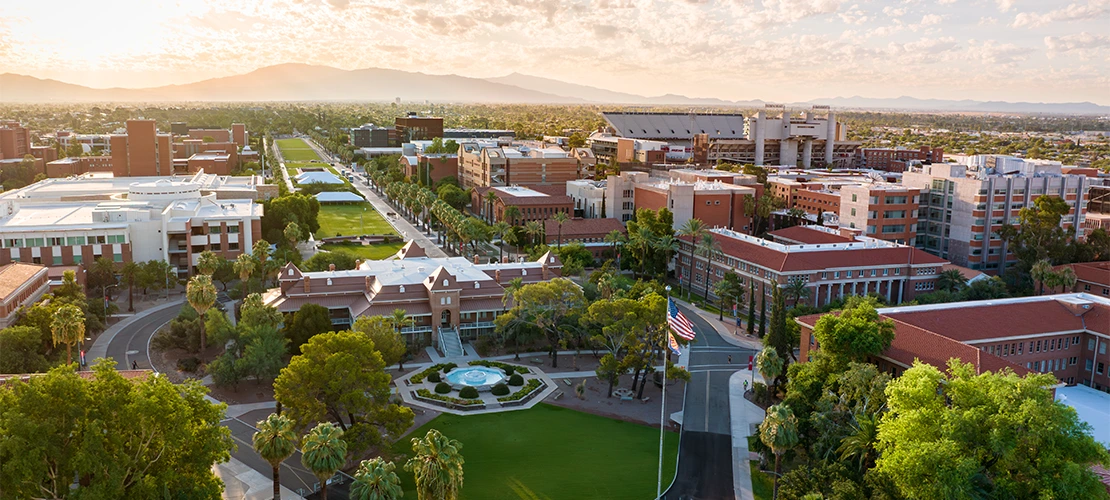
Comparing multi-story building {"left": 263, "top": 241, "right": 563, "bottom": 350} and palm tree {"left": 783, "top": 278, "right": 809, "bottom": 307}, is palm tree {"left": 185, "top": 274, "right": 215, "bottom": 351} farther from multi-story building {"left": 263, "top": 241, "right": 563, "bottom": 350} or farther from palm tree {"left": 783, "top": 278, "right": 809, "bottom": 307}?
palm tree {"left": 783, "top": 278, "right": 809, "bottom": 307}

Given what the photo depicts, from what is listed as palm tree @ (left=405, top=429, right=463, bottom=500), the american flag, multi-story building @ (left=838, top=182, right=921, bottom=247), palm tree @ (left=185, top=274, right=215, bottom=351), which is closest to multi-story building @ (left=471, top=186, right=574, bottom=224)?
multi-story building @ (left=838, top=182, right=921, bottom=247)

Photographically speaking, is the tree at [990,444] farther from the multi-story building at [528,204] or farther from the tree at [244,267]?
the multi-story building at [528,204]

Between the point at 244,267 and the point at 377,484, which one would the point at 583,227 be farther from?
the point at 377,484

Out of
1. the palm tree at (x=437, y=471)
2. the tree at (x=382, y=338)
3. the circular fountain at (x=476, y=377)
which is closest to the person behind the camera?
the palm tree at (x=437, y=471)

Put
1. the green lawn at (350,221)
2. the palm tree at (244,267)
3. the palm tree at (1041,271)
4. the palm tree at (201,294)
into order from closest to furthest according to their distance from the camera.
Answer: the palm tree at (201,294)
the palm tree at (244,267)
the palm tree at (1041,271)
the green lawn at (350,221)

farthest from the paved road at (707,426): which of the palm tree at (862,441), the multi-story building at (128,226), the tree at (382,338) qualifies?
the multi-story building at (128,226)

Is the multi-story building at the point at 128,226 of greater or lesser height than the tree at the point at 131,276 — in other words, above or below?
above

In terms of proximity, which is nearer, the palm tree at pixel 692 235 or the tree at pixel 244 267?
the tree at pixel 244 267
